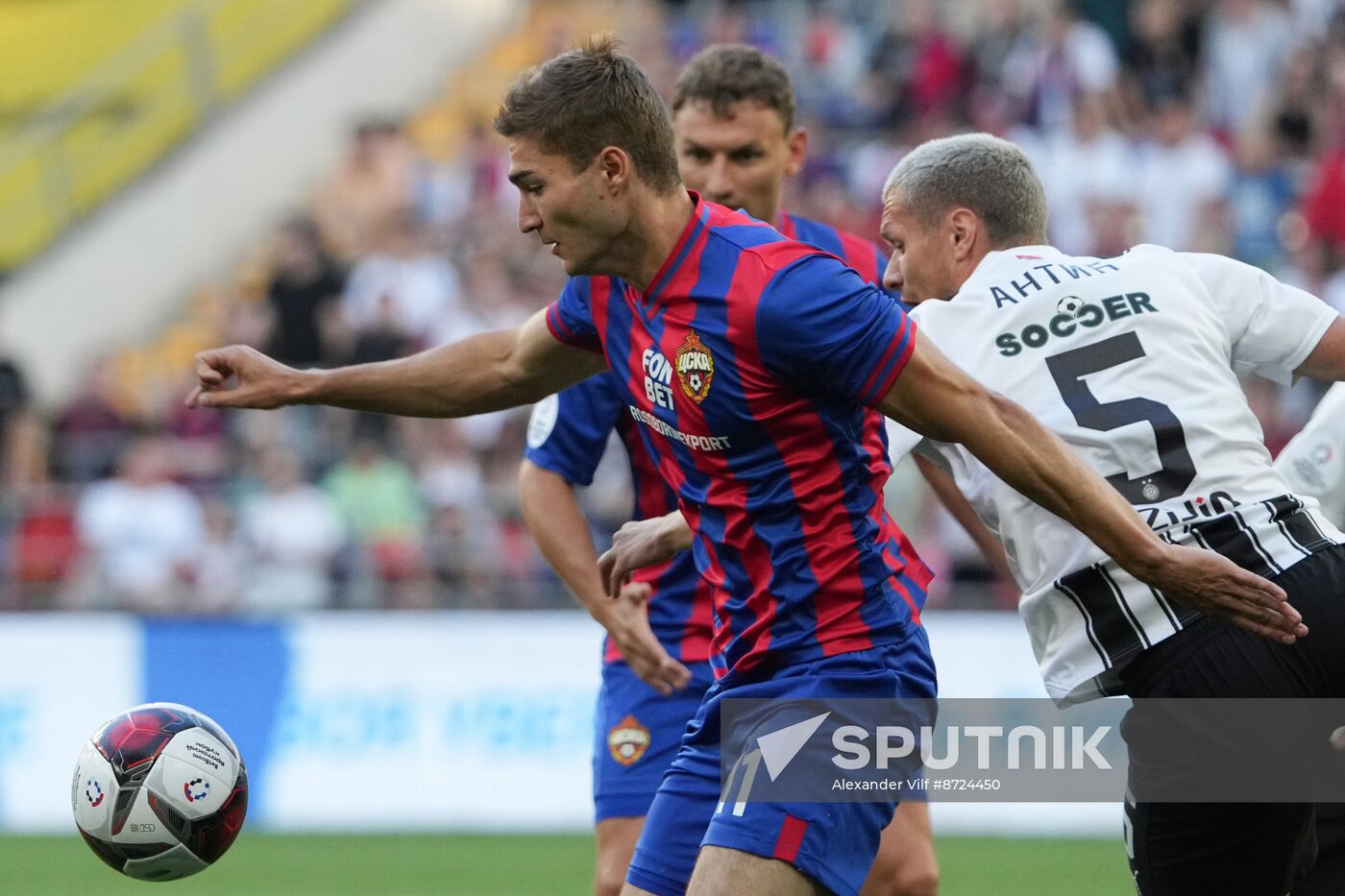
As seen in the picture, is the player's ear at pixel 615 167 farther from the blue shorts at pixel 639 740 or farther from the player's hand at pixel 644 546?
the blue shorts at pixel 639 740

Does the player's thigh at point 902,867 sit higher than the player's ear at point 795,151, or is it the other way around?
the player's ear at point 795,151

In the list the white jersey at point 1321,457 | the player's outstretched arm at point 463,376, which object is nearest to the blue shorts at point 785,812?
the player's outstretched arm at point 463,376

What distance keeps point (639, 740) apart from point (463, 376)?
51.9 inches

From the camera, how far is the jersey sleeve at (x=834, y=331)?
443 cm

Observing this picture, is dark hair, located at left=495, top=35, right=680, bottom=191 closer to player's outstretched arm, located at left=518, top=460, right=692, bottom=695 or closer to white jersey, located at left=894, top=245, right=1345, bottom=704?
white jersey, located at left=894, top=245, right=1345, bottom=704

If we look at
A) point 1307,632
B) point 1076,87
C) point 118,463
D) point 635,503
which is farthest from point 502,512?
point 1307,632

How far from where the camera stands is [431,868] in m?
10.5

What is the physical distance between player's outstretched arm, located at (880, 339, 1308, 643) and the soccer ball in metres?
2.42

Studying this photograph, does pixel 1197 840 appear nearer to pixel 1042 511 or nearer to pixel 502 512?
pixel 1042 511

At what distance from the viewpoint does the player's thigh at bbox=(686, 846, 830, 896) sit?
444 centimetres

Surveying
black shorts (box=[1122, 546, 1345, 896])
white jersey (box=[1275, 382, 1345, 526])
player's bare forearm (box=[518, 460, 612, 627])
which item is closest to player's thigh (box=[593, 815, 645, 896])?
player's bare forearm (box=[518, 460, 612, 627])

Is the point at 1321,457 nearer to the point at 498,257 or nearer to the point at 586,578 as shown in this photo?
the point at 586,578

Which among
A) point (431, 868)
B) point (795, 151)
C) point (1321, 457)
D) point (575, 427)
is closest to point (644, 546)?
point (575, 427)

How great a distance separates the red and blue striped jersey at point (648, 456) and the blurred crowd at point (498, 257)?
620cm
